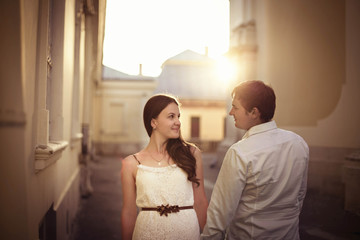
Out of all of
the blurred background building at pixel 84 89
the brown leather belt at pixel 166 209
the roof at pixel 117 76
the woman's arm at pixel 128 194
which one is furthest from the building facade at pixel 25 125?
the roof at pixel 117 76

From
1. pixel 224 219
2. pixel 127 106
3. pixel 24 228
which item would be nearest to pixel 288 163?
pixel 224 219

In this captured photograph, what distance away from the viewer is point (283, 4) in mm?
9648

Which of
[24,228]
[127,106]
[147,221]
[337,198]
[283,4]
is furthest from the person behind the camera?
[127,106]

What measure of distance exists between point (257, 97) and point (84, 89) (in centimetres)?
809

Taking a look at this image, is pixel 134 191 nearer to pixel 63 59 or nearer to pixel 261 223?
pixel 261 223

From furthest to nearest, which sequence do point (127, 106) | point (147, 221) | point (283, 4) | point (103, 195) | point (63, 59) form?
point (127, 106) → point (283, 4) → point (103, 195) → point (63, 59) → point (147, 221)

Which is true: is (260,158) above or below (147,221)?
above

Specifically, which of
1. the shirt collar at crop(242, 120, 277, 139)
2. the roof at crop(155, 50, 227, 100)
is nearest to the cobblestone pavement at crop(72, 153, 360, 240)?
the shirt collar at crop(242, 120, 277, 139)

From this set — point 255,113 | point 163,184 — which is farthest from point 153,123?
point 255,113

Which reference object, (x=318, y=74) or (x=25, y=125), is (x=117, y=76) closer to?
(x=318, y=74)

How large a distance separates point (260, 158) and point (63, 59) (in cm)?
309

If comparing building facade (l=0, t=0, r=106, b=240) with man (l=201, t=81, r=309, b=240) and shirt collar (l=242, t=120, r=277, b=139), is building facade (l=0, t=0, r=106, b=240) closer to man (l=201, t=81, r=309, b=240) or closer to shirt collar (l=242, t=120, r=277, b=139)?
man (l=201, t=81, r=309, b=240)

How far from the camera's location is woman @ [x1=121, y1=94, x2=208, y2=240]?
2.47 meters

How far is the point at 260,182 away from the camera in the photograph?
6.86ft
